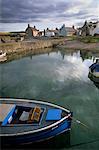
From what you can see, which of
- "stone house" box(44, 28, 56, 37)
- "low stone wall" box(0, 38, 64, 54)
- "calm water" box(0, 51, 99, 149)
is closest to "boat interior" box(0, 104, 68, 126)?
"calm water" box(0, 51, 99, 149)

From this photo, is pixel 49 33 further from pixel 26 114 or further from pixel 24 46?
pixel 26 114

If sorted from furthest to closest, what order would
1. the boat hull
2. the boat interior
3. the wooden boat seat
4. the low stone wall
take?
the low stone wall
the wooden boat seat
the boat interior
the boat hull

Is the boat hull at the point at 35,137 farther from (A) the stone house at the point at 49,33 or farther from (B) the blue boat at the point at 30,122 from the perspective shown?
(A) the stone house at the point at 49,33

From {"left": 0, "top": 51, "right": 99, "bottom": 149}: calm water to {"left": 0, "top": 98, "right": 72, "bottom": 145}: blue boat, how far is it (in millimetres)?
2002

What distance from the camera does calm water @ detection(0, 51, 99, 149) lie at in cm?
2048

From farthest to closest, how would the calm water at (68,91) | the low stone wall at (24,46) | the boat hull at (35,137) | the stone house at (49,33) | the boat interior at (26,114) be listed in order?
the stone house at (49,33)
the low stone wall at (24,46)
the calm water at (68,91)
the boat interior at (26,114)
the boat hull at (35,137)

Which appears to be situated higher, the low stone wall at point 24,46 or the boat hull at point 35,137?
the boat hull at point 35,137

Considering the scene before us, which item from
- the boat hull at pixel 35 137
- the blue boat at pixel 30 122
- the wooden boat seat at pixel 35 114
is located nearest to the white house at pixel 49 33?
the blue boat at pixel 30 122

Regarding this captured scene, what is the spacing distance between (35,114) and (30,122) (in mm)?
1047

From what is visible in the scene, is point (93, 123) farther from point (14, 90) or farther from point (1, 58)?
point (1, 58)

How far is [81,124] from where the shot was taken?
71.8 feet

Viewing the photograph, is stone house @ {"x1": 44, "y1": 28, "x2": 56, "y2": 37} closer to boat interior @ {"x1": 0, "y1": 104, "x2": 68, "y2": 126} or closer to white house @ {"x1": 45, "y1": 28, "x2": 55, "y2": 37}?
white house @ {"x1": 45, "y1": 28, "x2": 55, "y2": 37}

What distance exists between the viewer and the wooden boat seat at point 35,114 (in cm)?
1911

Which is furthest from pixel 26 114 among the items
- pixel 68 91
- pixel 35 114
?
pixel 68 91
